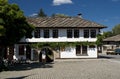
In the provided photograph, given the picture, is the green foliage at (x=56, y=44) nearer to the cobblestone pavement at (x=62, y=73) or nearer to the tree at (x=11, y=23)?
the tree at (x=11, y=23)

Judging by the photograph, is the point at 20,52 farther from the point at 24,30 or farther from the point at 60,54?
the point at 24,30

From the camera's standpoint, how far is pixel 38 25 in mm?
45500

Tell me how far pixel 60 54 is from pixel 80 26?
16.6 feet

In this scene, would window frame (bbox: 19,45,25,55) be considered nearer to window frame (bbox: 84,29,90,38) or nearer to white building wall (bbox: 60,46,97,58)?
white building wall (bbox: 60,46,97,58)

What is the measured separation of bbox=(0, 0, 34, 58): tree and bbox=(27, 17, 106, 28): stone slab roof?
13681mm

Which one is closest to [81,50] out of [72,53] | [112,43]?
[72,53]

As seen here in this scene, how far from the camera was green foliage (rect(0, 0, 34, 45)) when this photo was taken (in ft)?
93.4

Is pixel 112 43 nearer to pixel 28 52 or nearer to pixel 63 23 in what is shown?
pixel 63 23

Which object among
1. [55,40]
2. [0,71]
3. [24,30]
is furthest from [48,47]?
[0,71]

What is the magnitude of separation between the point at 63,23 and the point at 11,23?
1749 centimetres

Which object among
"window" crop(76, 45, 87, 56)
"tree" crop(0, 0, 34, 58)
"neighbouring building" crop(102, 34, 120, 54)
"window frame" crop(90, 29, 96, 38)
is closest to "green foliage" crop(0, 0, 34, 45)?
"tree" crop(0, 0, 34, 58)

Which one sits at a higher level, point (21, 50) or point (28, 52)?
point (21, 50)

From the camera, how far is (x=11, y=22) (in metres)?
29.7

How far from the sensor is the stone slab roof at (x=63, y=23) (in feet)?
149
